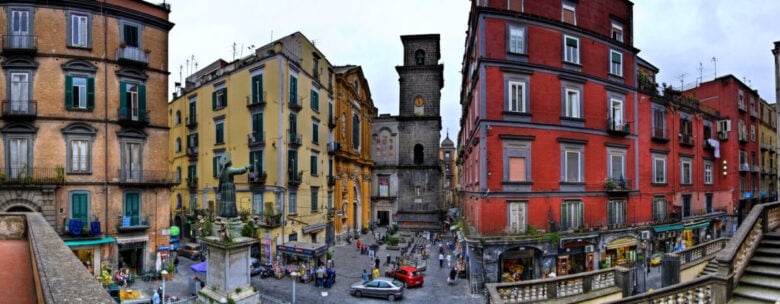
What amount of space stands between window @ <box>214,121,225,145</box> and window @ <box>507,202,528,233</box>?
75.8 ft

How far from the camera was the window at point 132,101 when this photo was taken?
24.1 meters

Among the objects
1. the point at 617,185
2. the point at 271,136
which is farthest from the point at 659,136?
the point at 271,136

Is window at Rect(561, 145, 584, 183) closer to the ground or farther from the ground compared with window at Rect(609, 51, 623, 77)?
closer to the ground

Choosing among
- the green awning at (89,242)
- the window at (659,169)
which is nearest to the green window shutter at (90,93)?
the green awning at (89,242)

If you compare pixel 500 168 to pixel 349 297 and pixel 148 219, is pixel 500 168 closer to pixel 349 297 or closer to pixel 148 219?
pixel 349 297

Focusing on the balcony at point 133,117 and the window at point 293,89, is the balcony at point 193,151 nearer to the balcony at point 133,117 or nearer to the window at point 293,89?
the window at point 293,89

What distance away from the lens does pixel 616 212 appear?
25.4 metres

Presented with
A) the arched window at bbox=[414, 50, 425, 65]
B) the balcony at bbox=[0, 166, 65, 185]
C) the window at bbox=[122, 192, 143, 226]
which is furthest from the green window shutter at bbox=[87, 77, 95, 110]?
the arched window at bbox=[414, 50, 425, 65]

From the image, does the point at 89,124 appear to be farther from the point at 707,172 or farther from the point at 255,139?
the point at 707,172

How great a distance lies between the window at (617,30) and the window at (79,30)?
102 ft

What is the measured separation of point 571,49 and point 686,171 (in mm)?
16772

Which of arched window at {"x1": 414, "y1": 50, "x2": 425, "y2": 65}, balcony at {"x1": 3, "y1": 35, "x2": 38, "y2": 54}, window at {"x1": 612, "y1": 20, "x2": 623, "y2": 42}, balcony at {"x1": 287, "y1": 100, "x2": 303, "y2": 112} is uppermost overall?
arched window at {"x1": 414, "y1": 50, "x2": 425, "y2": 65}

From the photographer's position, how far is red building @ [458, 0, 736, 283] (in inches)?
860

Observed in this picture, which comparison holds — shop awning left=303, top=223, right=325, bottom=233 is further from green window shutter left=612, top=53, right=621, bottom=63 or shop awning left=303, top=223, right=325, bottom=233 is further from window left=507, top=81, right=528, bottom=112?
green window shutter left=612, top=53, right=621, bottom=63
